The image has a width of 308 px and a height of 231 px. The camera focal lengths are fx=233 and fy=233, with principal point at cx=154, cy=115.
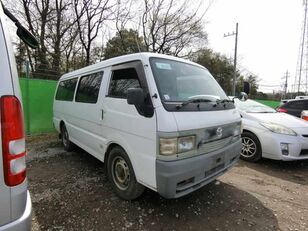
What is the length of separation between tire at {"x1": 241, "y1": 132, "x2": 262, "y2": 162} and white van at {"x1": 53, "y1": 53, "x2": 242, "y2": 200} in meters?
1.75

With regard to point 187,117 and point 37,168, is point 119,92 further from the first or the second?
point 37,168

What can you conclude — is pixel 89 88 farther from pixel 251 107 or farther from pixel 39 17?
pixel 39 17

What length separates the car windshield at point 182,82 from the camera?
9.34ft

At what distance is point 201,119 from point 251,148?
304cm

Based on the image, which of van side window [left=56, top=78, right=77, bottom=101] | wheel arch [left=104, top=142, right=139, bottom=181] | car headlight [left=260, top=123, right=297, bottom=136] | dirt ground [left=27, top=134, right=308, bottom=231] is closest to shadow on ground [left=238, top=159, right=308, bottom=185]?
dirt ground [left=27, top=134, right=308, bottom=231]

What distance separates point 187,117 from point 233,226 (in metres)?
1.43

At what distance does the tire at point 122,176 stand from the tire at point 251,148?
322cm

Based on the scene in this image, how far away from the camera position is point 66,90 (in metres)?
5.63

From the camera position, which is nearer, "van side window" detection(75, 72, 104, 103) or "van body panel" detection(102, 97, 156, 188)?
"van body panel" detection(102, 97, 156, 188)

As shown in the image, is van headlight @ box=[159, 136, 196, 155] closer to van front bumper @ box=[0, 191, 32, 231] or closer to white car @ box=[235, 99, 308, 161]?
van front bumper @ box=[0, 191, 32, 231]

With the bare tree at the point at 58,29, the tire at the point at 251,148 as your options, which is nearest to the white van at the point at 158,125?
the tire at the point at 251,148

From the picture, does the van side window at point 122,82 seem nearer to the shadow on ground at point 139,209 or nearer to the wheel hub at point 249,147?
the shadow on ground at point 139,209

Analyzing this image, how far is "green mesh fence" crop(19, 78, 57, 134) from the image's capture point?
734 centimetres

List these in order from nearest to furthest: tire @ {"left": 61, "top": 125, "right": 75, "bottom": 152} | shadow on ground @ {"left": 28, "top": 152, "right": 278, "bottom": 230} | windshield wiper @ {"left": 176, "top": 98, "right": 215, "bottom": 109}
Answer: windshield wiper @ {"left": 176, "top": 98, "right": 215, "bottom": 109}, shadow on ground @ {"left": 28, "top": 152, "right": 278, "bottom": 230}, tire @ {"left": 61, "top": 125, "right": 75, "bottom": 152}
